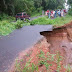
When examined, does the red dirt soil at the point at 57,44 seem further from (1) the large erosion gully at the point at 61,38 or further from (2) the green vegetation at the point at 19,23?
(2) the green vegetation at the point at 19,23

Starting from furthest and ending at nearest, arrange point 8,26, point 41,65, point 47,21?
point 47,21
point 8,26
point 41,65

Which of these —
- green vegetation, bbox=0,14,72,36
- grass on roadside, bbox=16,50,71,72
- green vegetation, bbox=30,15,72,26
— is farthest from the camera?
green vegetation, bbox=30,15,72,26

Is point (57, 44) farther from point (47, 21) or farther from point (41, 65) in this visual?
point (41, 65)

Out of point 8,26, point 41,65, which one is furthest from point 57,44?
point 41,65

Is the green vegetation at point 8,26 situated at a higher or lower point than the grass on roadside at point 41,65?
higher

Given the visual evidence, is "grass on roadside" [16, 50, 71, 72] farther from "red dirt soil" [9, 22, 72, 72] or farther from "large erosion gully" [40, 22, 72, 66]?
"large erosion gully" [40, 22, 72, 66]

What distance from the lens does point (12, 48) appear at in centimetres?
674

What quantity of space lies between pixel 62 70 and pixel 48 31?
23.4 ft

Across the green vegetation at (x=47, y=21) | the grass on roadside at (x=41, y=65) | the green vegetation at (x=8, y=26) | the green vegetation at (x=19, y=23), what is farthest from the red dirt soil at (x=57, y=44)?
the green vegetation at (x=8, y=26)

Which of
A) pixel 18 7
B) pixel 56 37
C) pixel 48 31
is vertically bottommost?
pixel 56 37

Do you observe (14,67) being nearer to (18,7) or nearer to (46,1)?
(18,7)

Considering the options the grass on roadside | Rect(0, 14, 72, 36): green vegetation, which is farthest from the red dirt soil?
Rect(0, 14, 72, 36): green vegetation

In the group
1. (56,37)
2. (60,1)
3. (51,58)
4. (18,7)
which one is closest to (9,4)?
(18,7)

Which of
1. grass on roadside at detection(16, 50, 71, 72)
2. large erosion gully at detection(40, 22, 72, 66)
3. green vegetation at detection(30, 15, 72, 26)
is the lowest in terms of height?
large erosion gully at detection(40, 22, 72, 66)
